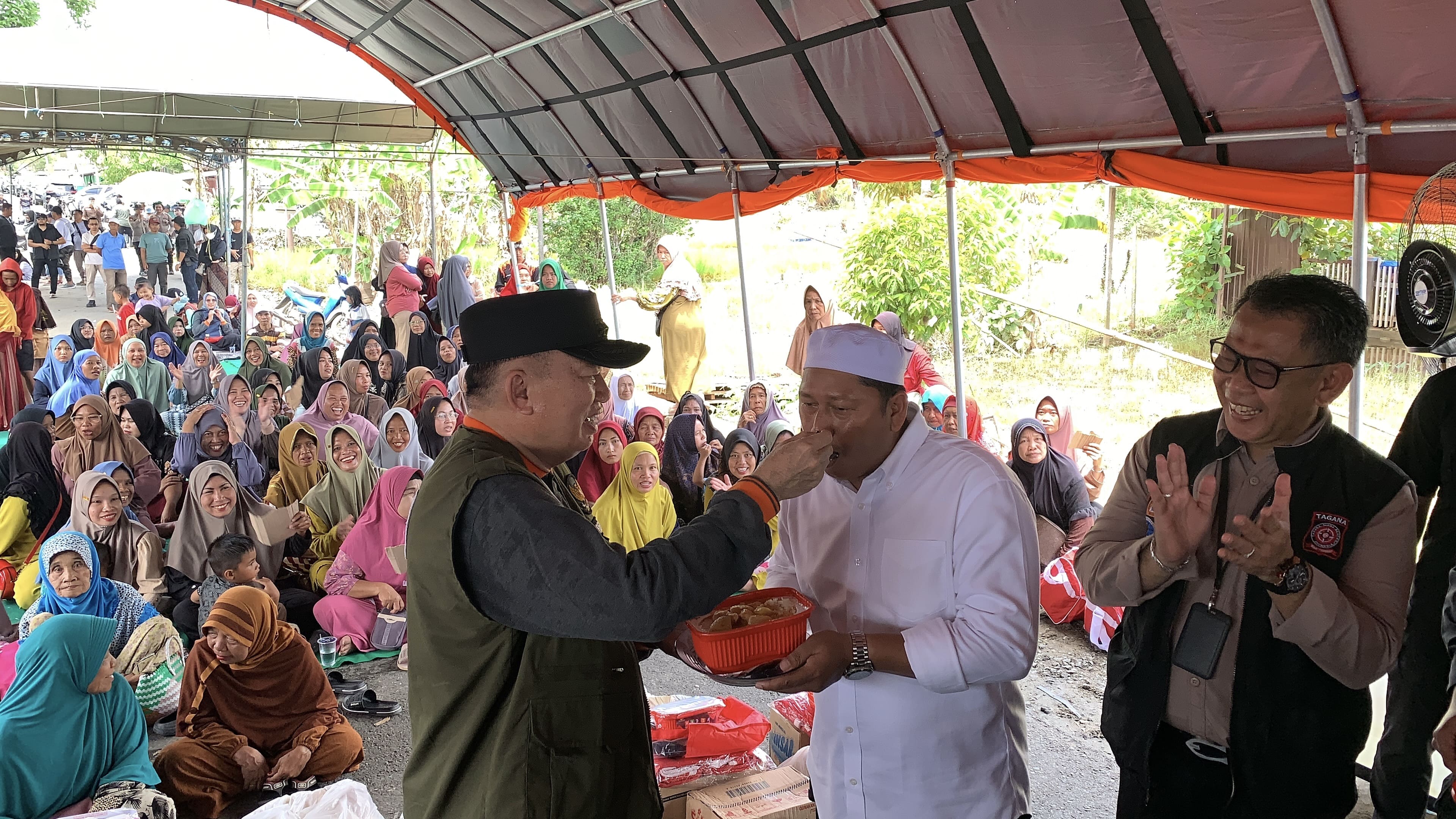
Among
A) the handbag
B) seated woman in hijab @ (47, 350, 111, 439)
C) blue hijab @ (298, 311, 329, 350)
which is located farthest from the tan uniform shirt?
blue hijab @ (298, 311, 329, 350)

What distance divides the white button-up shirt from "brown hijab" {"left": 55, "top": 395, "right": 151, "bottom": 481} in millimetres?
6330

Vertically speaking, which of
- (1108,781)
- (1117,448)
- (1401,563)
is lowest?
(1108,781)

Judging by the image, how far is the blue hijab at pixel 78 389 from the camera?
8.37 m

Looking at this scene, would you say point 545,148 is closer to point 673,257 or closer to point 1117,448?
point 673,257

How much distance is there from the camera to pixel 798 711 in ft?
12.0

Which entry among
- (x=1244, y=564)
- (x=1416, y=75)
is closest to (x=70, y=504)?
(x=1244, y=564)

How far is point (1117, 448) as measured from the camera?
30.5 feet

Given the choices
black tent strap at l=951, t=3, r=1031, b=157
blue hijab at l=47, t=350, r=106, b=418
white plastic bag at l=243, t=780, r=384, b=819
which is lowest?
white plastic bag at l=243, t=780, r=384, b=819

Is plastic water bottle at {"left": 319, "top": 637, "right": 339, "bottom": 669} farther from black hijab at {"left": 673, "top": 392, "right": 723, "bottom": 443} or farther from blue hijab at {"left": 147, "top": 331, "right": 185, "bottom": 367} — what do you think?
blue hijab at {"left": 147, "top": 331, "right": 185, "bottom": 367}

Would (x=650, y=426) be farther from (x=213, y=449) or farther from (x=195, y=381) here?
(x=195, y=381)

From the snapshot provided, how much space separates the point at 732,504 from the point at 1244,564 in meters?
0.85

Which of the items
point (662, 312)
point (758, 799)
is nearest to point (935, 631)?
point (758, 799)

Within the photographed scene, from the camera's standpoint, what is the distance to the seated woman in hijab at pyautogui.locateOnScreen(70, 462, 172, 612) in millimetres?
5547

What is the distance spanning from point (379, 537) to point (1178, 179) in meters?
4.83
